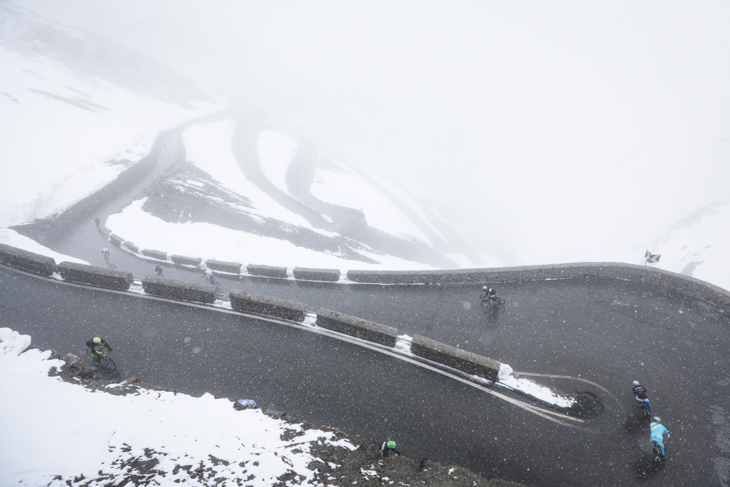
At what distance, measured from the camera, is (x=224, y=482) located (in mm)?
5293

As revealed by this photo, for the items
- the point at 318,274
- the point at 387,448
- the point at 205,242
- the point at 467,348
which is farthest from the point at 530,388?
the point at 205,242

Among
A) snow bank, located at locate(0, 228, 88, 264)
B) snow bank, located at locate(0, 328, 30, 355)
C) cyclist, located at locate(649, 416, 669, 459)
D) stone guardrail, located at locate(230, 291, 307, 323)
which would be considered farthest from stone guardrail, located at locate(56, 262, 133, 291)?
cyclist, located at locate(649, 416, 669, 459)

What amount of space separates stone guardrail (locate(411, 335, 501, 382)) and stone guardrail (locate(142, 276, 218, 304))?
8.38 metres

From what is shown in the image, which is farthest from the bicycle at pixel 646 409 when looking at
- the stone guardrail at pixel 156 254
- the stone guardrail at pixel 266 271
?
the stone guardrail at pixel 156 254

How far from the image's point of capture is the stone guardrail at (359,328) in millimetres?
9711

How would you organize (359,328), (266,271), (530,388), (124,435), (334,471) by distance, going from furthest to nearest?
(266,271) < (359,328) < (530,388) < (124,435) < (334,471)

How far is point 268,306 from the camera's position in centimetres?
1086

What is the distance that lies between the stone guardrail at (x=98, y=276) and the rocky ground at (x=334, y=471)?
8751mm

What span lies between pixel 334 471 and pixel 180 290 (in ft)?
31.1

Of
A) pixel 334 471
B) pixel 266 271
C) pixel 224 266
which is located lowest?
pixel 334 471

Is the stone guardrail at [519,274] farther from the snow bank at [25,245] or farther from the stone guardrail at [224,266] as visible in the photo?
the snow bank at [25,245]

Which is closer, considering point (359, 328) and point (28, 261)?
point (359, 328)

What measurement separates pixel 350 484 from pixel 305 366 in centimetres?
400

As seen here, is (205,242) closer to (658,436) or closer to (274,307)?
(274,307)
